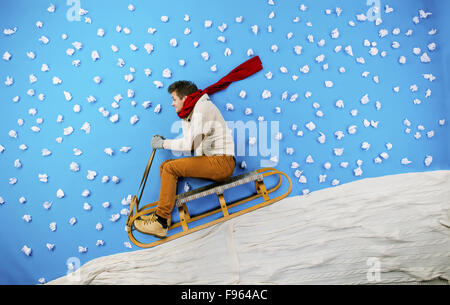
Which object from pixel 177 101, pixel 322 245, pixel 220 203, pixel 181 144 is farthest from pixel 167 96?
pixel 322 245

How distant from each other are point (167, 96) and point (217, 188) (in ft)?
2.95

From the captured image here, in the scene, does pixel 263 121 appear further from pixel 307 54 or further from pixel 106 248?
pixel 106 248

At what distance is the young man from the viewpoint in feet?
5.68

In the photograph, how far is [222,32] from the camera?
2059 mm

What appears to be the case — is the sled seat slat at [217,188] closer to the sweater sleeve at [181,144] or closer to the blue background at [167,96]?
the blue background at [167,96]

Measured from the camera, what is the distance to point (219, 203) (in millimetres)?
1997

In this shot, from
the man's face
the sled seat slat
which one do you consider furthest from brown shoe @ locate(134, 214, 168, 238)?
the man's face

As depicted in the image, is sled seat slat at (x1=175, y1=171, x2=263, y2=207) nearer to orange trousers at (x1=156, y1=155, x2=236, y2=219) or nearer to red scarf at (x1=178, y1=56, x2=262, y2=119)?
orange trousers at (x1=156, y1=155, x2=236, y2=219)

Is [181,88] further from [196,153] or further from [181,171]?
[181,171]

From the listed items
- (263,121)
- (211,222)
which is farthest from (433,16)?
(211,222)

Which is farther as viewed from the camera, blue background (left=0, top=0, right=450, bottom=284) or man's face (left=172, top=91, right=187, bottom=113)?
blue background (left=0, top=0, right=450, bottom=284)

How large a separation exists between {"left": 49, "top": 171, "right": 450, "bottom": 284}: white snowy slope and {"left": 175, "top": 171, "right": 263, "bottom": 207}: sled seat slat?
1.06 ft

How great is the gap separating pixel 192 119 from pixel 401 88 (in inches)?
71.8

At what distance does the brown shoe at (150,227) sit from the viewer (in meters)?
1.74
